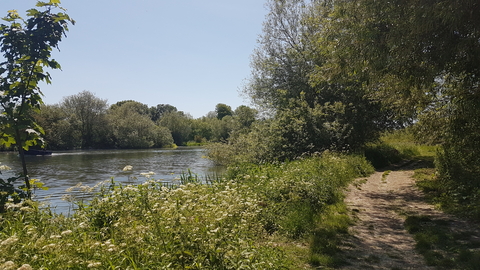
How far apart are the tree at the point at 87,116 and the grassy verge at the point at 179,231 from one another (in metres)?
53.4

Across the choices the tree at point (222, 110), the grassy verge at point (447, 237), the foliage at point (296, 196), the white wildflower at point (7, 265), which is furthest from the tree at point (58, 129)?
the tree at point (222, 110)

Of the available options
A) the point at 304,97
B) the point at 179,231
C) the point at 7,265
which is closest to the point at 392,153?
the point at 304,97

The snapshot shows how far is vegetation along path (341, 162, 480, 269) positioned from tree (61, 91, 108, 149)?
52795mm

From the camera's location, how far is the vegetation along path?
5289 mm

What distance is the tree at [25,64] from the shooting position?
17.7 feet

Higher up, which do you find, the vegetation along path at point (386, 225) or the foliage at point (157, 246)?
the foliage at point (157, 246)

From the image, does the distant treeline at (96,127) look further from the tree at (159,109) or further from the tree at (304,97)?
the tree at (159,109)

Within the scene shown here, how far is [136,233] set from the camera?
3.85 m

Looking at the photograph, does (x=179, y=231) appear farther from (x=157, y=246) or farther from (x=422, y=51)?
(x=422, y=51)

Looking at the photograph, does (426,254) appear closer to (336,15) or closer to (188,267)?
(188,267)

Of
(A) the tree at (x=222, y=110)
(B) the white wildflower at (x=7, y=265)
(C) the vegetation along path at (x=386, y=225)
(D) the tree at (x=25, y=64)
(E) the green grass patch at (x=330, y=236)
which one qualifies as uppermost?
(A) the tree at (x=222, y=110)

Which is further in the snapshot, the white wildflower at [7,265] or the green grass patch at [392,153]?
the green grass patch at [392,153]

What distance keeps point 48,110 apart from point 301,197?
53602 mm

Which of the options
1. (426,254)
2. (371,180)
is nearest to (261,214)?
(426,254)
